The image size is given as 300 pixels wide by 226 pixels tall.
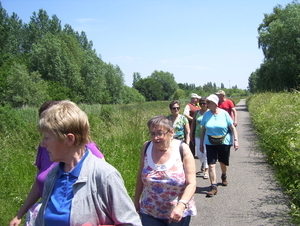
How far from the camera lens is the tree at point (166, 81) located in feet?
500

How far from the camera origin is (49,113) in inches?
80.0

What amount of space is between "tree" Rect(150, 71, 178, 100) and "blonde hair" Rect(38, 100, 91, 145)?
14991 centimetres

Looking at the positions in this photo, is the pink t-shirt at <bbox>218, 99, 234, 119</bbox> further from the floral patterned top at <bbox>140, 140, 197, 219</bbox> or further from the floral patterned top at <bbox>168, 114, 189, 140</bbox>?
the floral patterned top at <bbox>140, 140, 197, 219</bbox>

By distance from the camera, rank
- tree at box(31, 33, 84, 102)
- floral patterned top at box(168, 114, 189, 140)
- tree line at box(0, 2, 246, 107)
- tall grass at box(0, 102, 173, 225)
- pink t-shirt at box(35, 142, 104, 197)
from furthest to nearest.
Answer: tree at box(31, 33, 84, 102) < tree line at box(0, 2, 246, 107) < floral patterned top at box(168, 114, 189, 140) < tall grass at box(0, 102, 173, 225) < pink t-shirt at box(35, 142, 104, 197)

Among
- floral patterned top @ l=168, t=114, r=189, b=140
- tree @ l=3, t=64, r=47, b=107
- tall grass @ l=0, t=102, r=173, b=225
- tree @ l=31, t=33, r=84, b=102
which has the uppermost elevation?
tree @ l=31, t=33, r=84, b=102

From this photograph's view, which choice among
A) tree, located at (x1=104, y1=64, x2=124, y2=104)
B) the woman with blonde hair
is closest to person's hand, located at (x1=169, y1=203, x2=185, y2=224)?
the woman with blonde hair

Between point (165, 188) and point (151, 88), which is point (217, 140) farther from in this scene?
point (151, 88)

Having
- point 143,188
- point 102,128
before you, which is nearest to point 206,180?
point 143,188

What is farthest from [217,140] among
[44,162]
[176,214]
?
[44,162]

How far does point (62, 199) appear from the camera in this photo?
198cm

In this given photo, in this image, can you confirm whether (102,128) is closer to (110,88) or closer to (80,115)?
(80,115)

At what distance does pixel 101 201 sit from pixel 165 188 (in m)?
1.33

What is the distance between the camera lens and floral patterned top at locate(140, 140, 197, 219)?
3148mm

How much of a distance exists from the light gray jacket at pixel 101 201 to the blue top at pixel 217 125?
4.42m
